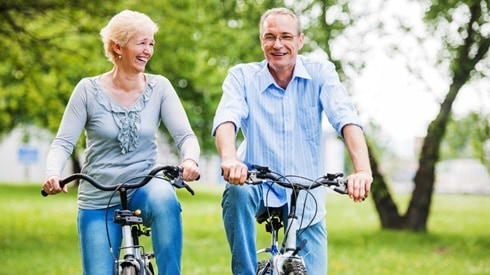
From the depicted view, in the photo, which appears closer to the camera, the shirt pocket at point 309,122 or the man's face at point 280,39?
the man's face at point 280,39

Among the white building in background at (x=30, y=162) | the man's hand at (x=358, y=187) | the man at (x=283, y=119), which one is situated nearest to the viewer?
the man's hand at (x=358, y=187)

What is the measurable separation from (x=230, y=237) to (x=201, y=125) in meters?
26.5

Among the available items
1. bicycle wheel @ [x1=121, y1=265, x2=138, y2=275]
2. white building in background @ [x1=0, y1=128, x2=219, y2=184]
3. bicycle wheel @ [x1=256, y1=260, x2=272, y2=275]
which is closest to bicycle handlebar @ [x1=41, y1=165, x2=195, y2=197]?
bicycle wheel @ [x1=121, y1=265, x2=138, y2=275]

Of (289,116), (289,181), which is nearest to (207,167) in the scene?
(289,116)

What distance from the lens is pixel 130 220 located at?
485 cm

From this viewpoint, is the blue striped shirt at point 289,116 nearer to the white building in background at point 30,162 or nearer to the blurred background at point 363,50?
the blurred background at point 363,50

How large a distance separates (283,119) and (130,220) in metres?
0.91

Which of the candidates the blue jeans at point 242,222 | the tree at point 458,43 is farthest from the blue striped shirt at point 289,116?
the tree at point 458,43

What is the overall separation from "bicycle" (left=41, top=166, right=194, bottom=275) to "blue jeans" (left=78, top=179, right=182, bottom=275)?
0.06 m

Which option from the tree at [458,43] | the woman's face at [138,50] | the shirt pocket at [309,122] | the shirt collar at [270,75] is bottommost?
the shirt pocket at [309,122]

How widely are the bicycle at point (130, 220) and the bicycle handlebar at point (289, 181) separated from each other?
377 millimetres

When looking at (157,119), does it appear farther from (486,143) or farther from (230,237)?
(486,143)

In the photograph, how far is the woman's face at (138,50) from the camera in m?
5.04

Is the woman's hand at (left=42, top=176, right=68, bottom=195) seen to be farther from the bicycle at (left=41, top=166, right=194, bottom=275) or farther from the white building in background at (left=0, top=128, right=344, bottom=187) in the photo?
the white building in background at (left=0, top=128, right=344, bottom=187)
